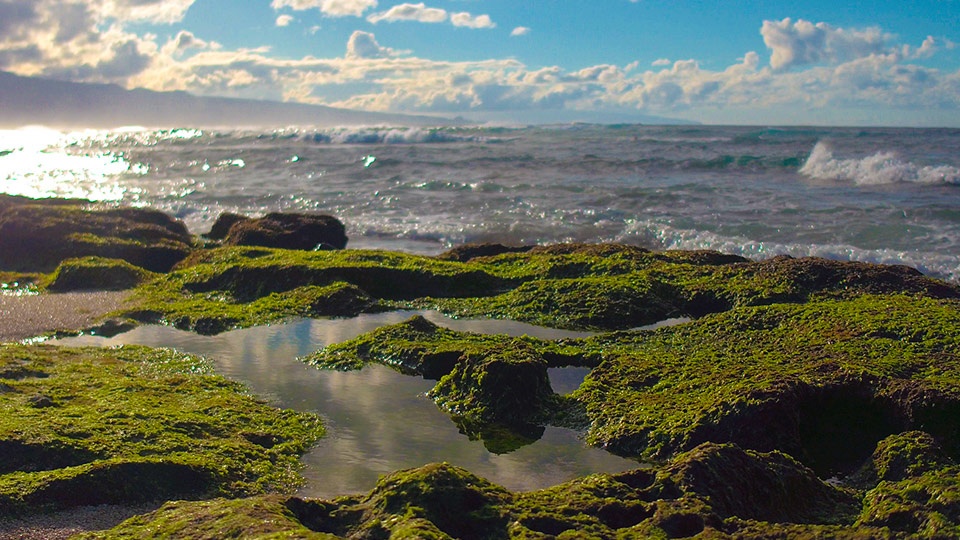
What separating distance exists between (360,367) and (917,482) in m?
3.84

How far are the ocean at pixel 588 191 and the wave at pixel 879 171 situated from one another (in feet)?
0.19

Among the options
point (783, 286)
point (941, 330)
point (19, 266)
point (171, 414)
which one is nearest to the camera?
point (171, 414)

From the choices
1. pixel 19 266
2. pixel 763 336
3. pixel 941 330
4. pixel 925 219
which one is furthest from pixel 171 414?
pixel 925 219

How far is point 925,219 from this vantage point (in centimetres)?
1778

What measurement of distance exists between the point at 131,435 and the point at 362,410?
4.58 ft

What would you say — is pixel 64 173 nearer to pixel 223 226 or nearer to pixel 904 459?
pixel 223 226

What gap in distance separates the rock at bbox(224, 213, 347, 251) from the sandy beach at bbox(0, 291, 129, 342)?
3.36m

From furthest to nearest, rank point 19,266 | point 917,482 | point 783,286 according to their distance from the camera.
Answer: point 19,266
point 783,286
point 917,482

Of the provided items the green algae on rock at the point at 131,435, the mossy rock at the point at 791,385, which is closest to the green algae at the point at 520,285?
the mossy rock at the point at 791,385

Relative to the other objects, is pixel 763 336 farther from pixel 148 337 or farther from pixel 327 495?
pixel 148 337

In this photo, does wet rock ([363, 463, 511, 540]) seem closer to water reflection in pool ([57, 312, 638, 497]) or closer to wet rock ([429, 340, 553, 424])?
water reflection in pool ([57, 312, 638, 497])

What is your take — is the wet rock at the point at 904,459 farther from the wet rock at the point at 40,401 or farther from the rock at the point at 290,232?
the rock at the point at 290,232

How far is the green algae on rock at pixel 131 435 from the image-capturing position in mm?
4078

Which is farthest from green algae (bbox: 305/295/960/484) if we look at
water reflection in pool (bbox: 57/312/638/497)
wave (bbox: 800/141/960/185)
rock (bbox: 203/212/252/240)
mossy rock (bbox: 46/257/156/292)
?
wave (bbox: 800/141/960/185)
